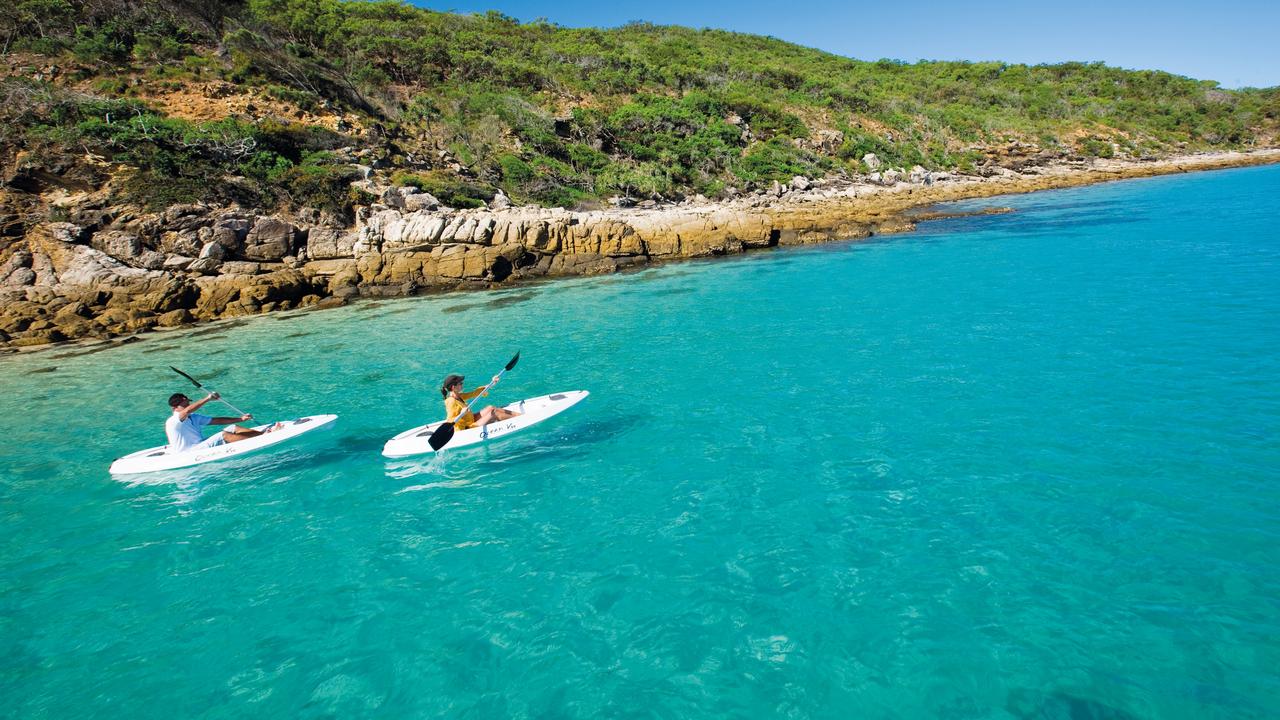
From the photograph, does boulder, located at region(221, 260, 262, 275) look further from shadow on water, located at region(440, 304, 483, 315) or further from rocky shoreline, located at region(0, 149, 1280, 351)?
shadow on water, located at region(440, 304, 483, 315)

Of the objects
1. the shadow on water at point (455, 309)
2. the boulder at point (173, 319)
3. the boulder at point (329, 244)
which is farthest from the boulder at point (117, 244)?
the shadow on water at point (455, 309)

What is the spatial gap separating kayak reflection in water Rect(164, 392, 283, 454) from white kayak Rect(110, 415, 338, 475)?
0.35 ft

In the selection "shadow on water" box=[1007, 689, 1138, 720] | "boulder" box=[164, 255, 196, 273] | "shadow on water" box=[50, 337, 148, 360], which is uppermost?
"boulder" box=[164, 255, 196, 273]

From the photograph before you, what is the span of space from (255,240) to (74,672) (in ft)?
83.5

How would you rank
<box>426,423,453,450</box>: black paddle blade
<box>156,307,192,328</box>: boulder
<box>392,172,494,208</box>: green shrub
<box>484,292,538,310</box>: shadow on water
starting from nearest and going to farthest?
<box>426,423,453,450</box>: black paddle blade, <box>484,292,538,310</box>: shadow on water, <box>156,307,192,328</box>: boulder, <box>392,172,494,208</box>: green shrub

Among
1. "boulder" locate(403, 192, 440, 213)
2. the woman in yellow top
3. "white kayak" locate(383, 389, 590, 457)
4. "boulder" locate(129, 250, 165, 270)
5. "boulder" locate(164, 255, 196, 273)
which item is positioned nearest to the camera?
"white kayak" locate(383, 389, 590, 457)

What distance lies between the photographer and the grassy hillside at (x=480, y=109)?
27984 mm

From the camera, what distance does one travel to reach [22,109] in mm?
26141

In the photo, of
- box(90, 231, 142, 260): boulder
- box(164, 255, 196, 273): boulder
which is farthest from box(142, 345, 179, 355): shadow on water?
box(90, 231, 142, 260): boulder

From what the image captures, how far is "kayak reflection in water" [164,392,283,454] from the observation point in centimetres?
870

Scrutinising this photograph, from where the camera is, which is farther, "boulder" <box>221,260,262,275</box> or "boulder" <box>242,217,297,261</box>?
"boulder" <box>242,217,297,261</box>

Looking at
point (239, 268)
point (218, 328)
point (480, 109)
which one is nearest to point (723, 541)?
point (218, 328)

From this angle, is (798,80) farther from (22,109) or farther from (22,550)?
(22,550)

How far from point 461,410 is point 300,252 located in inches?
896
